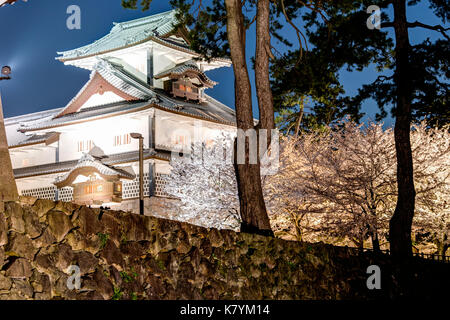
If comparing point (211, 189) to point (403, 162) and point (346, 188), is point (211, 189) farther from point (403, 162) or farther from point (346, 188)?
point (403, 162)

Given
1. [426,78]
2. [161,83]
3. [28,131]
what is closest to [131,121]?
[161,83]

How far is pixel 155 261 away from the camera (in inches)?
311

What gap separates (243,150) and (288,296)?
378cm

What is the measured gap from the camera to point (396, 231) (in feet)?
50.2

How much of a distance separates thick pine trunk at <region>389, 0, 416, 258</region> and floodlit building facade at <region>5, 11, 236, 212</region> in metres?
20.6

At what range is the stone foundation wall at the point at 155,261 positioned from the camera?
6070mm

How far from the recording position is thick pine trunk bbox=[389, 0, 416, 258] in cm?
1519

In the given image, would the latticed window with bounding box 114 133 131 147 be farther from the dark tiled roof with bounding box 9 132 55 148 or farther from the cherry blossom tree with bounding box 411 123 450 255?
the cherry blossom tree with bounding box 411 123 450 255

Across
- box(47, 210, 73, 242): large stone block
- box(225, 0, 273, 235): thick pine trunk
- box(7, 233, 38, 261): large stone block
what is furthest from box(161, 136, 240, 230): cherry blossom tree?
box(7, 233, 38, 261): large stone block

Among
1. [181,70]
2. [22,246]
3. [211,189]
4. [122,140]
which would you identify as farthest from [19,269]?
[181,70]

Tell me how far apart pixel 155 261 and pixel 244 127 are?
19.7ft

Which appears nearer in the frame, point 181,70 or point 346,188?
point 346,188
